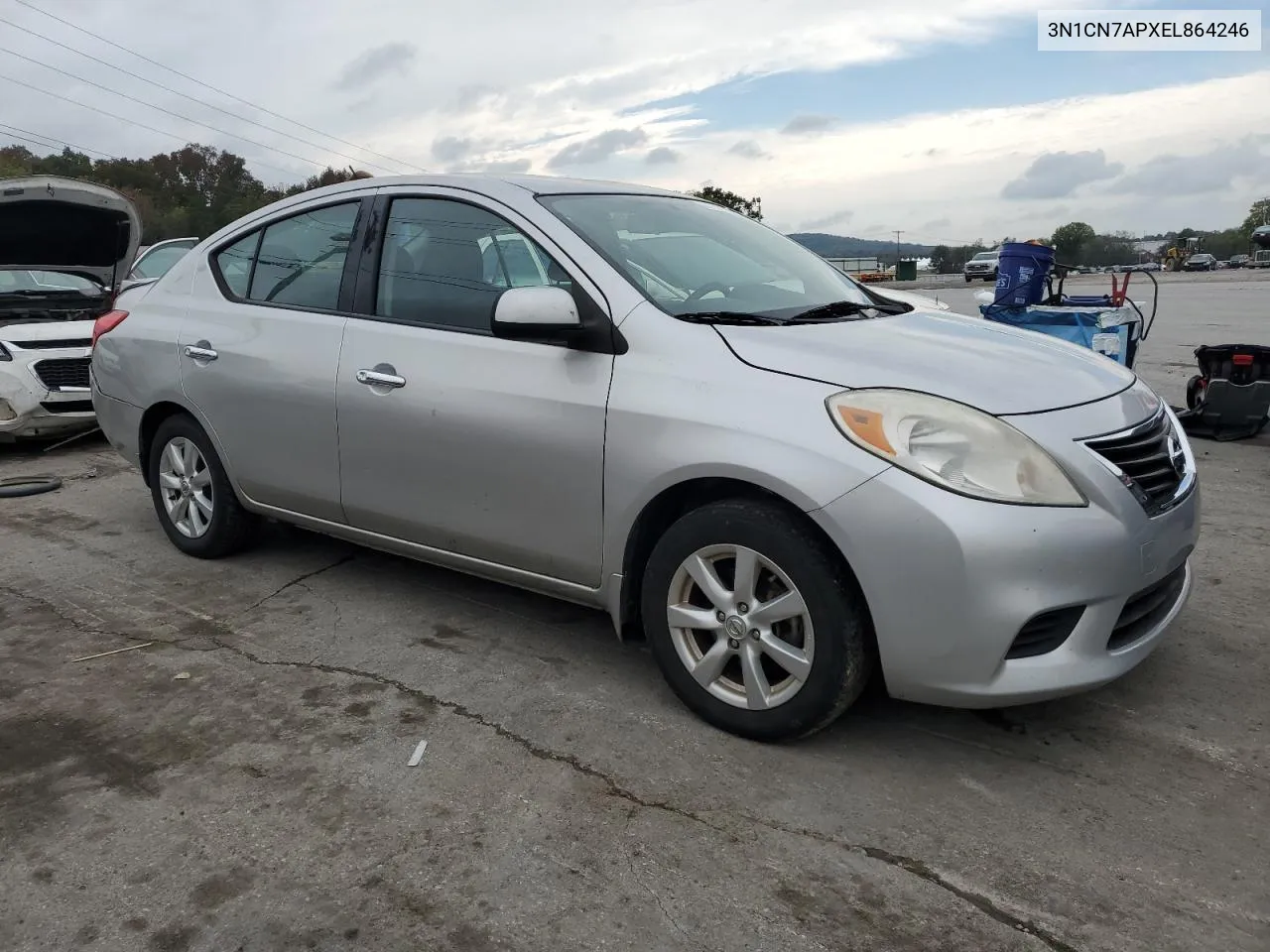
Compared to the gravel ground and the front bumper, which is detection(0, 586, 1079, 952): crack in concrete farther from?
the front bumper

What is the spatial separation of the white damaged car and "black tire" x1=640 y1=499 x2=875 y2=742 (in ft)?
20.1

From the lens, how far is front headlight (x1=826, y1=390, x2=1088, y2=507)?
259 cm

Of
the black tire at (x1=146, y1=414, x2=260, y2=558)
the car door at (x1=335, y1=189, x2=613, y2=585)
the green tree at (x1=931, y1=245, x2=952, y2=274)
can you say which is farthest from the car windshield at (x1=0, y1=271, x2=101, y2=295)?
the green tree at (x1=931, y1=245, x2=952, y2=274)

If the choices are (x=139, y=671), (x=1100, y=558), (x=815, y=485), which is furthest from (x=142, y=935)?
(x=1100, y=558)

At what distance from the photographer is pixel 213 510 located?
4.60 m

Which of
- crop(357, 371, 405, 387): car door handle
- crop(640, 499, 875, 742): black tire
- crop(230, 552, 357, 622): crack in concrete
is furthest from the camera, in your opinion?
crop(230, 552, 357, 622): crack in concrete

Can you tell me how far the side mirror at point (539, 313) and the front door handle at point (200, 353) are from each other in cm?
180

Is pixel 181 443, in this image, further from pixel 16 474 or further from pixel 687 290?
pixel 16 474

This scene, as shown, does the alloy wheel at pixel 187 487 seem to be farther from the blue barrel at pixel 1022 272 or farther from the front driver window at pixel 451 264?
the blue barrel at pixel 1022 272

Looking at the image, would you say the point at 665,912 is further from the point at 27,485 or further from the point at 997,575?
the point at 27,485

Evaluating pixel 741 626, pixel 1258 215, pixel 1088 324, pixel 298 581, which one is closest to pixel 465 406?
pixel 741 626

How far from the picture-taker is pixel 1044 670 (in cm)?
264

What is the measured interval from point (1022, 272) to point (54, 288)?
7.72 m

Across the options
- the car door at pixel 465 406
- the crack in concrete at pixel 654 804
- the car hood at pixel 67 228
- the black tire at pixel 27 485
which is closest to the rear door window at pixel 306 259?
the car door at pixel 465 406
